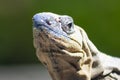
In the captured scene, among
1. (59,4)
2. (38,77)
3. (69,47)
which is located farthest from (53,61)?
(59,4)

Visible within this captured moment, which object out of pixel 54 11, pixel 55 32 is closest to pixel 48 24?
pixel 55 32

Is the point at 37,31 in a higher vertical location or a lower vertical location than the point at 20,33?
higher

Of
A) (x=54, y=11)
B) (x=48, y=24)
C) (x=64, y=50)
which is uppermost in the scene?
(x=48, y=24)

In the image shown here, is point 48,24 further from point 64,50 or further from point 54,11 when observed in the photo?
point 54,11

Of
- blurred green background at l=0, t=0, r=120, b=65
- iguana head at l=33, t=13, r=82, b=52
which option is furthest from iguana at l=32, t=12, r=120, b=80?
blurred green background at l=0, t=0, r=120, b=65

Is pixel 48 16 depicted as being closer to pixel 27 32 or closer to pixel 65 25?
pixel 65 25

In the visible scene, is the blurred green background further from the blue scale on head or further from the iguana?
the blue scale on head

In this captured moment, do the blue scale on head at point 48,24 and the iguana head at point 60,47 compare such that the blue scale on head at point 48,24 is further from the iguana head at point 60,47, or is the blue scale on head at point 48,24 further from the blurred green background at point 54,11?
the blurred green background at point 54,11
